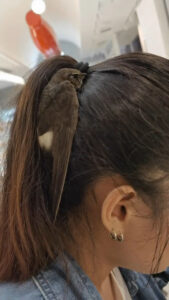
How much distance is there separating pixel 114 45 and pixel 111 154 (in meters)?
1.33

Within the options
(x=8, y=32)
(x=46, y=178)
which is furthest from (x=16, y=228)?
(x=8, y=32)

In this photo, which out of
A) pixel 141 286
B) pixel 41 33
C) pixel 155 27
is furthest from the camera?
pixel 41 33

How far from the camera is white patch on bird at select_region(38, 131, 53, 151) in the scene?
423 millimetres

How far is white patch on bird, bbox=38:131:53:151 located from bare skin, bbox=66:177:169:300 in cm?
9

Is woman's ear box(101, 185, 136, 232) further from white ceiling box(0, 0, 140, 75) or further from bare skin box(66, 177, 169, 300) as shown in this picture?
white ceiling box(0, 0, 140, 75)

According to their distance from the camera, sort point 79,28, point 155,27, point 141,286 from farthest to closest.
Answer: point 79,28
point 155,27
point 141,286

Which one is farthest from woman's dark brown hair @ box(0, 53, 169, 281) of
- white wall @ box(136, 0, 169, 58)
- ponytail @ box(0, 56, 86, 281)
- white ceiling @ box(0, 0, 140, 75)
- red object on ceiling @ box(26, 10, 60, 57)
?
red object on ceiling @ box(26, 10, 60, 57)

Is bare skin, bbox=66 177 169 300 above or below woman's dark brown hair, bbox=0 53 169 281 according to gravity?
below

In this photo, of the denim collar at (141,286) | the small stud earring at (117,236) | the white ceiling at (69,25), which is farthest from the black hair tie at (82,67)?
the white ceiling at (69,25)

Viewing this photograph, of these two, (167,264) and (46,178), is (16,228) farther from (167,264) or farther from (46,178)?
(167,264)

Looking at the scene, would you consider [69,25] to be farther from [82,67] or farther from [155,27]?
[82,67]

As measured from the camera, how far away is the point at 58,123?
416mm

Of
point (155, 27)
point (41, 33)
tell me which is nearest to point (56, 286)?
point (155, 27)

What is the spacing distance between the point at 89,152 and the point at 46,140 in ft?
0.22
